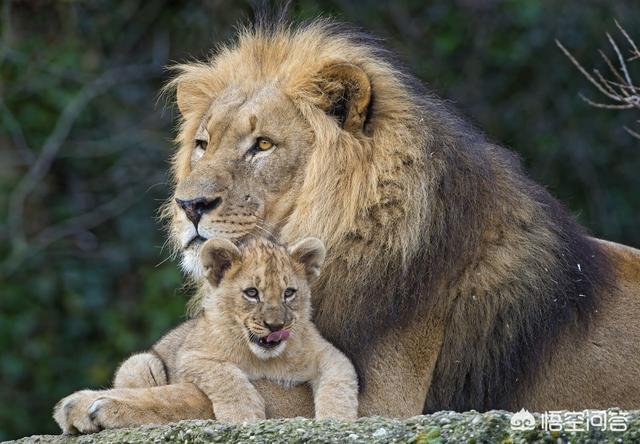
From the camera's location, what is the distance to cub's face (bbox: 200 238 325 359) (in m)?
4.20

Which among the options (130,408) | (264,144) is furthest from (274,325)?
(264,144)

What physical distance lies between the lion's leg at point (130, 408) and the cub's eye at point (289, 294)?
0.40 m

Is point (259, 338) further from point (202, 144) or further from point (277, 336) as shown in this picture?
point (202, 144)

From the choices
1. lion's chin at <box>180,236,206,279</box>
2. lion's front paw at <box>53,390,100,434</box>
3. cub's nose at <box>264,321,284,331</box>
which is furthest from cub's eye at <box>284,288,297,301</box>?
lion's front paw at <box>53,390,100,434</box>

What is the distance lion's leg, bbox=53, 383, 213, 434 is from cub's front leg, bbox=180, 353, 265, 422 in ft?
0.16

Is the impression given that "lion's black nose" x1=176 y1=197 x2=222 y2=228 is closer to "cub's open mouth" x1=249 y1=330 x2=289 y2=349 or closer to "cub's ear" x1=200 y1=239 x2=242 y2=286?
"cub's ear" x1=200 y1=239 x2=242 y2=286

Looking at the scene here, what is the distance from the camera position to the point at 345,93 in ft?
15.8

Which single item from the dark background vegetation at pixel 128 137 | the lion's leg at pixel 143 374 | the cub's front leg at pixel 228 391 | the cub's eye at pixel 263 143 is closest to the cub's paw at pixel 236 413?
the cub's front leg at pixel 228 391

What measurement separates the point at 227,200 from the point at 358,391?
758 millimetres

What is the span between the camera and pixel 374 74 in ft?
16.1

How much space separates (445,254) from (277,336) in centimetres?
75

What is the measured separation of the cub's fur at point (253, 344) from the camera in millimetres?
4211

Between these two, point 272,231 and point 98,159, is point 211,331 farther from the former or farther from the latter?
point 98,159

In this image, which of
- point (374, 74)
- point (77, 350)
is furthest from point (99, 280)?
point (374, 74)
